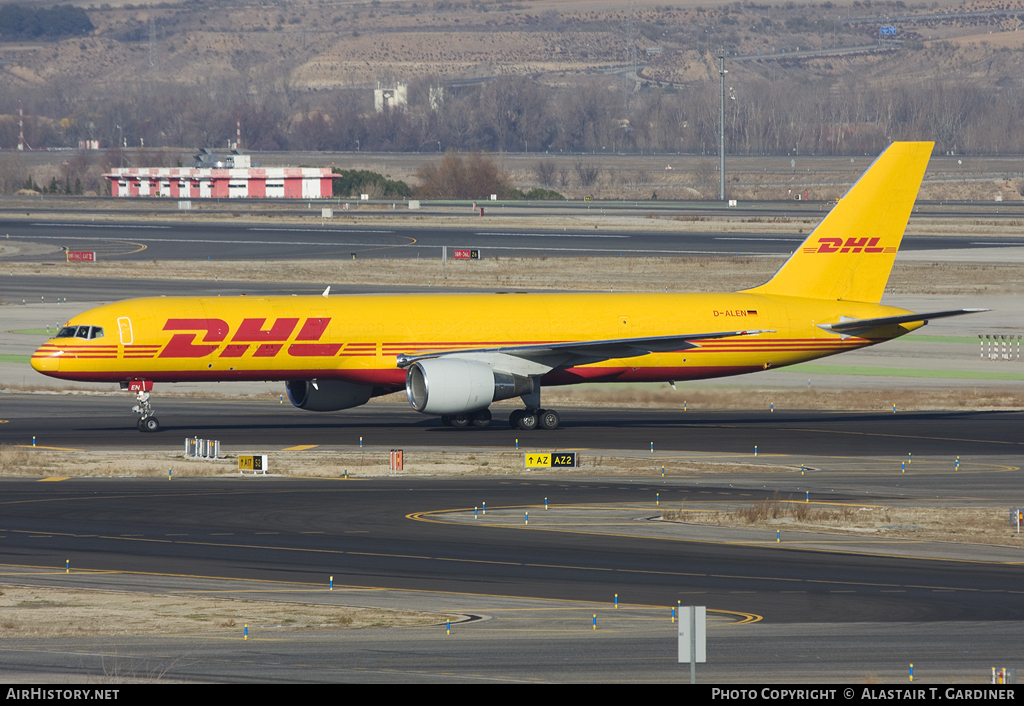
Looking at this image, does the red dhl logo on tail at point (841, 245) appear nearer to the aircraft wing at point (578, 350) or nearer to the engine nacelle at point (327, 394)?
the aircraft wing at point (578, 350)

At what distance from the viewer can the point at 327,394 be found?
162 feet

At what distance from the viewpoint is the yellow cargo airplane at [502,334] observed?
47.1 m

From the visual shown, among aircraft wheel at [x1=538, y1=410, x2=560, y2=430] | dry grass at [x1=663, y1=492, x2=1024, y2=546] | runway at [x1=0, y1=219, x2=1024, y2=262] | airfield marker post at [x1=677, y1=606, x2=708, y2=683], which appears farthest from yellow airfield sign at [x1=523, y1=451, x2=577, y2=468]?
runway at [x1=0, y1=219, x2=1024, y2=262]

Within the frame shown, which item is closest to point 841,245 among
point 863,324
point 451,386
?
point 863,324

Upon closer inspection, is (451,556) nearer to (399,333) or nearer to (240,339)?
(399,333)

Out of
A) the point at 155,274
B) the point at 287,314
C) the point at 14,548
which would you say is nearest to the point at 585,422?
the point at 287,314

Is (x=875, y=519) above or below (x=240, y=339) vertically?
below

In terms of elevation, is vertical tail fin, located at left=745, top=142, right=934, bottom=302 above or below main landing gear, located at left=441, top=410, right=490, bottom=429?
above

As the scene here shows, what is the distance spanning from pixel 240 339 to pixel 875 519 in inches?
906

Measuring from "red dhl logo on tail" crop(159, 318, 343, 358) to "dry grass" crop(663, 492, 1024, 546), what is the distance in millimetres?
17623

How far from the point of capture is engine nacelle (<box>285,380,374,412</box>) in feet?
161

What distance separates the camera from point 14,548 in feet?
98.2

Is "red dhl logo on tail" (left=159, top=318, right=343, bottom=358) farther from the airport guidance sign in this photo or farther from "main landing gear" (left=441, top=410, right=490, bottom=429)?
the airport guidance sign

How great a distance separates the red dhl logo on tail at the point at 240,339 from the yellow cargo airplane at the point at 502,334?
0.05 m
